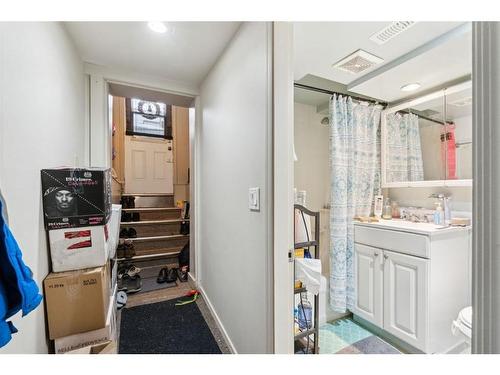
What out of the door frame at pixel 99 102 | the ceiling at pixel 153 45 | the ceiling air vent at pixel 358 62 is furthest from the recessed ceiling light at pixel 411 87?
the door frame at pixel 99 102

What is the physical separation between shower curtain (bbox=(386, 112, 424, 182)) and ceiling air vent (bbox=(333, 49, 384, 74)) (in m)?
0.79

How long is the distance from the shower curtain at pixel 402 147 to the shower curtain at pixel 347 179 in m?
0.16

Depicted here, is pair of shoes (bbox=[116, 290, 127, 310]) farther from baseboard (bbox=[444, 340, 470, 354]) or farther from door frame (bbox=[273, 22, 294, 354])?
baseboard (bbox=[444, 340, 470, 354])

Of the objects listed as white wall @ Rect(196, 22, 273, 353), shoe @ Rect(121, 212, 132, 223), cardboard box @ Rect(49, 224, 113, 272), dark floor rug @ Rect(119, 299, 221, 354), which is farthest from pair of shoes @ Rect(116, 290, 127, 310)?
shoe @ Rect(121, 212, 132, 223)

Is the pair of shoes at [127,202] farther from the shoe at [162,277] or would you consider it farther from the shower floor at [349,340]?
the shower floor at [349,340]

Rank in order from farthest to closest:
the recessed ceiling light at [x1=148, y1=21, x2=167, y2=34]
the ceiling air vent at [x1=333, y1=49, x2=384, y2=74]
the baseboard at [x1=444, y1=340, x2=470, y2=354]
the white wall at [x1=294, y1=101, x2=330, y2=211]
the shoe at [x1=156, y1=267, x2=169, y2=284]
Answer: the shoe at [x1=156, y1=267, x2=169, y2=284], the white wall at [x1=294, y1=101, x2=330, y2=211], the baseboard at [x1=444, y1=340, x2=470, y2=354], the ceiling air vent at [x1=333, y1=49, x2=384, y2=74], the recessed ceiling light at [x1=148, y1=21, x2=167, y2=34]

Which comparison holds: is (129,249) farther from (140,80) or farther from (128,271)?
(140,80)

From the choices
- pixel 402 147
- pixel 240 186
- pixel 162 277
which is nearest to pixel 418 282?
pixel 402 147

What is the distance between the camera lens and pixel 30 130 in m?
0.99

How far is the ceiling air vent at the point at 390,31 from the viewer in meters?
1.25

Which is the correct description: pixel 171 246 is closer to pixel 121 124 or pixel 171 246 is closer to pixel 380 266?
pixel 121 124

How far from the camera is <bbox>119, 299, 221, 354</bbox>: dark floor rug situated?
161 centimetres

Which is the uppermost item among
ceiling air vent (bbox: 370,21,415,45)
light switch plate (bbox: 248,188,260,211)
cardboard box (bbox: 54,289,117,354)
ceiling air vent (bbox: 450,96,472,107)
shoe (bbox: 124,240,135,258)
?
ceiling air vent (bbox: 370,21,415,45)

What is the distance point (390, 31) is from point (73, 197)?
199cm
